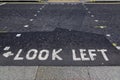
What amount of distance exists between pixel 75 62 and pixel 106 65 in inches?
35.3

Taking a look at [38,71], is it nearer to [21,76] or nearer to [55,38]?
[21,76]

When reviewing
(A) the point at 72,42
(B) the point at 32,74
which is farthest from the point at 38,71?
(A) the point at 72,42

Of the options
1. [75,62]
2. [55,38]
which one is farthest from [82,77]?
[55,38]

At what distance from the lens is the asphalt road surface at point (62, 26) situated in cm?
503

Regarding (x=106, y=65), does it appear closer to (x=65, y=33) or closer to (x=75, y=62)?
(x=75, y=62)

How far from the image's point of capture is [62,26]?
966cm

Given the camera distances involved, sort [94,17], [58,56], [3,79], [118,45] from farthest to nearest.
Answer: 1. [94,17]
2. [118,45]
3. [58,56]
4. [3,79]

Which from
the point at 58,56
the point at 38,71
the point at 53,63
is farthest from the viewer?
the point at 58,56

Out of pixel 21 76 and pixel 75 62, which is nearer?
pixel 21 76

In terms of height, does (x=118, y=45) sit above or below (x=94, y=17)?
above

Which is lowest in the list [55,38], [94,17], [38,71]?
[94,17]

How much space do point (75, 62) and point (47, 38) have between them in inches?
97.9

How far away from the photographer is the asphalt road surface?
5027mm

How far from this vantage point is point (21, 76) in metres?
5.03
